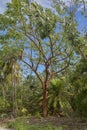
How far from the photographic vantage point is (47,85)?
3145cm

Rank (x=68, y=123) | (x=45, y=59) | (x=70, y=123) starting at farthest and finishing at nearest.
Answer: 1. (x=45, y=59)
2. (x=68, y=123)
3. (x=70, y=123)

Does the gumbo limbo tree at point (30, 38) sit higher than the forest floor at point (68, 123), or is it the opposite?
the gumbo limbo tree at point (30, 38)

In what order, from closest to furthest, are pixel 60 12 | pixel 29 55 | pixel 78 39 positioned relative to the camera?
pixel 78 39 < pixel 60 12 < pixel 29 55

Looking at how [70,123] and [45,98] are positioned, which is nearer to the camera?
[70,123]

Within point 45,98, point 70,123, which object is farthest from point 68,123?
point 45,98

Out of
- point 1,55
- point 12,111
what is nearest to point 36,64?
point 1,55

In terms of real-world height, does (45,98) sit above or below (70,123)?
above

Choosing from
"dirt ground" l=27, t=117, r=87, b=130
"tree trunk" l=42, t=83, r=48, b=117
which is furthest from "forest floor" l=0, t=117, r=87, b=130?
"tree trunk" l=42, t=83, r=48, b=117

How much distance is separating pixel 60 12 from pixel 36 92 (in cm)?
1367

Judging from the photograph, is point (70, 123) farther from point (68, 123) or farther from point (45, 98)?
point (45, 98)

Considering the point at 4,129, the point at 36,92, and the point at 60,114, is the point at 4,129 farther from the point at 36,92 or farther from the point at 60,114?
the point at 36,92

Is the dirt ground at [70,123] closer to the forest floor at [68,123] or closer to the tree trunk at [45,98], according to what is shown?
the forest floor at [68,123]

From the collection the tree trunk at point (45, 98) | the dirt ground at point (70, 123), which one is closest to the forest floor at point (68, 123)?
the dirt ground at point (70, 123)

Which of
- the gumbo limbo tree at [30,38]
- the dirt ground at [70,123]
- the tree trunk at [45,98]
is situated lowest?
the dirt ground at [70,123]
